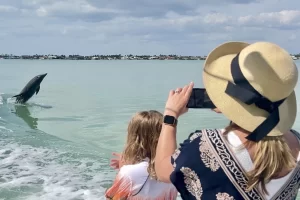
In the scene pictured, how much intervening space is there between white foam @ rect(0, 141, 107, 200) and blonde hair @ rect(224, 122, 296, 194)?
5.15 m

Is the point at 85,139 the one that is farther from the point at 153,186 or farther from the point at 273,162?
the point at 273,162

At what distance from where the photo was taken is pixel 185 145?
2160mm

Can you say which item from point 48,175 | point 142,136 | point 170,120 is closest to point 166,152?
point 170,120

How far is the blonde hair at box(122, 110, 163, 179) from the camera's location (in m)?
3.40

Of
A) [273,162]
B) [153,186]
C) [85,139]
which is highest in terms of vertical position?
[273,162]

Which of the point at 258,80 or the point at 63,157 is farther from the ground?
the point at 258,80

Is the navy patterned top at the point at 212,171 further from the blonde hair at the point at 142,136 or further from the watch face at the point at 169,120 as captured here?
the blonde hair at the point at 142,136

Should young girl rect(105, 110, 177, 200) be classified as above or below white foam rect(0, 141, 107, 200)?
above

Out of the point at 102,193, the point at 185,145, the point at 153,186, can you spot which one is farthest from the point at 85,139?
the point at 185,145

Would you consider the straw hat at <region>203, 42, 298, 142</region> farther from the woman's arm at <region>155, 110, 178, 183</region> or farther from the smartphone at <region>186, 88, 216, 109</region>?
the woman's arm at <region>155, 110, 178, 183</region>

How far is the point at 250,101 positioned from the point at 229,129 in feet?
0.61

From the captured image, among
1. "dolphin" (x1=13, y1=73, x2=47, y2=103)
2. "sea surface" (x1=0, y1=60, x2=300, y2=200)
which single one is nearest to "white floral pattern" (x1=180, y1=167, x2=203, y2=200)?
"sea surface" (x1=0, y1=60, x2=300, y2=200)

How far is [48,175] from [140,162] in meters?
5.05

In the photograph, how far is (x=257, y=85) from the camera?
6.69 ft
